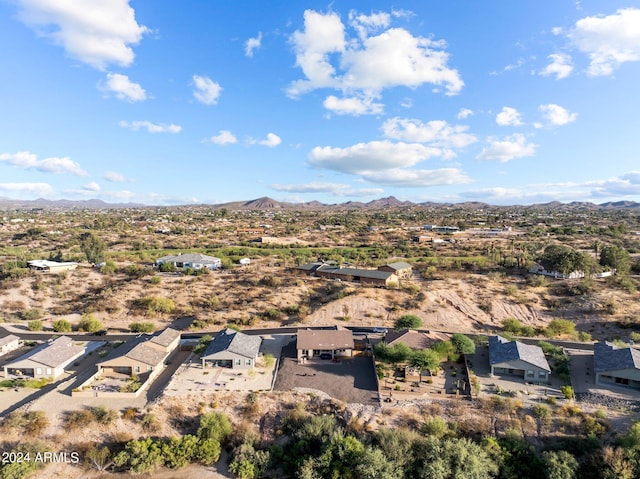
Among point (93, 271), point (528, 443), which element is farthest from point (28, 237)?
point (528, 443)

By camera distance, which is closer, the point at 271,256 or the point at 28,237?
the point at 271,256

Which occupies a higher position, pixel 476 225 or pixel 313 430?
pixel 476 225

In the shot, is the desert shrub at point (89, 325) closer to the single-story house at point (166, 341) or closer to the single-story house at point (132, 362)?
the single-story house at point (166, 341)

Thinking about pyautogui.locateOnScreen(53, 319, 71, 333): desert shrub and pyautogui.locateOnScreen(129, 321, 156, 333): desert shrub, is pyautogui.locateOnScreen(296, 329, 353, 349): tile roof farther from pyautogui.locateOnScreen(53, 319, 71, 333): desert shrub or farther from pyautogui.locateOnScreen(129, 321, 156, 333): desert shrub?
pyautogui.locateOnScreen(53, 319, 71, 333): desert shrub

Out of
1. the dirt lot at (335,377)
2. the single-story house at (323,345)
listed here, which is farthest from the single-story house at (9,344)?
the single-story house at (323,345)

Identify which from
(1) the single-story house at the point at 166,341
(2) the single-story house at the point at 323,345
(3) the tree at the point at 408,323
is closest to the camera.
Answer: (2) the single-story house at the point at 323,345

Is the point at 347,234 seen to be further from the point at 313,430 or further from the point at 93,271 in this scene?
the point at 313,430

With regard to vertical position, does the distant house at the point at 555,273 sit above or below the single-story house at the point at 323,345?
above
